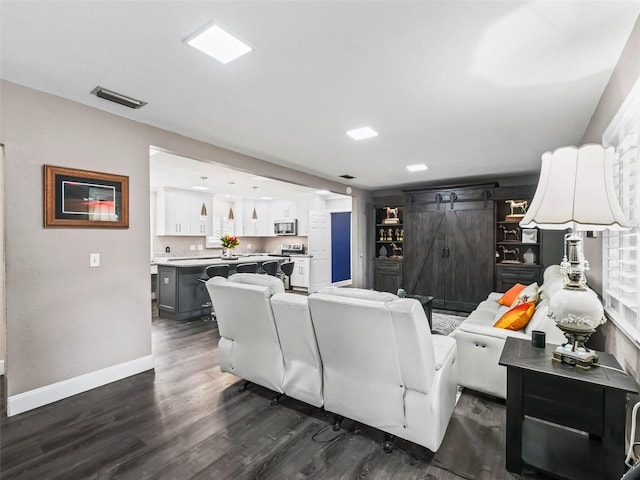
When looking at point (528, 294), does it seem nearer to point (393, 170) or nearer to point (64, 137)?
point (393, 170)

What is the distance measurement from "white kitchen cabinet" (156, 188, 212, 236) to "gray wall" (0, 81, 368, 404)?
12.6 ft

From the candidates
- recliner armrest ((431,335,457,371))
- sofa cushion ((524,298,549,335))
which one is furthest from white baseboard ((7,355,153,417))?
sofa cushion ((524,298,549,335))

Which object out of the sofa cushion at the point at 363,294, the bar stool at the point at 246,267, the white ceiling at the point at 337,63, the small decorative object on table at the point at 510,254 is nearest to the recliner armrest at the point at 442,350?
the sofa cushion at the point at 363,294

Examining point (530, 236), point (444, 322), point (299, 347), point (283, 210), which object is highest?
point (283, 210)

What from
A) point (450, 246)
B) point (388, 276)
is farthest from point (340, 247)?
point (450, 246)

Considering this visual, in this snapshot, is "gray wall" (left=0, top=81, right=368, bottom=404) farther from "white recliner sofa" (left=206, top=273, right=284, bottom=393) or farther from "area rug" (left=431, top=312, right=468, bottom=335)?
"area rug" (left=431, top=312, right=468, bottom=335)

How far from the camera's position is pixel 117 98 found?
2.62 m

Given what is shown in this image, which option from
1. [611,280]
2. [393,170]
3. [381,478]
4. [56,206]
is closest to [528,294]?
[611,280]

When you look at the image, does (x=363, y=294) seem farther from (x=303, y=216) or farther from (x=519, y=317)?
(x=303, y=216)

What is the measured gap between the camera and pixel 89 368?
279 centimetres

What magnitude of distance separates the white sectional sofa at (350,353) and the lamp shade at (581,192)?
2.76 feet

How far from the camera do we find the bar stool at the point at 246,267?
18.9 feet

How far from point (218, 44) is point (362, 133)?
1927 mm

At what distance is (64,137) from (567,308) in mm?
3735
